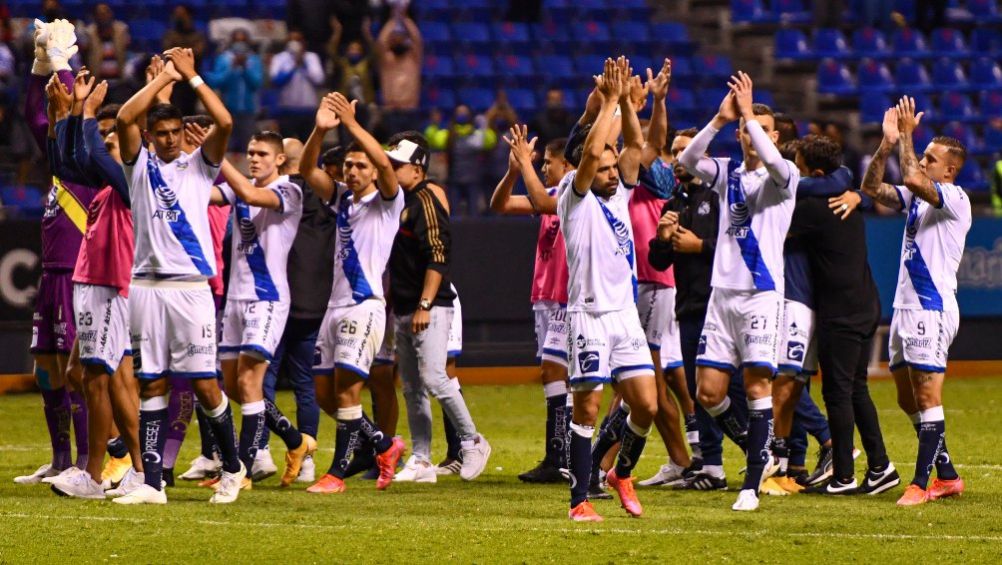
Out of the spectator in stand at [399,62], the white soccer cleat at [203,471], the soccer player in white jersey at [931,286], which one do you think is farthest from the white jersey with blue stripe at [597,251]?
the spectator in stand at [399,62]

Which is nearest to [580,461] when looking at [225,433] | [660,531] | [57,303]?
[660,531]

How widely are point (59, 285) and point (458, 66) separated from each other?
39.9 ft

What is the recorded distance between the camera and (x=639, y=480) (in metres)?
11.3

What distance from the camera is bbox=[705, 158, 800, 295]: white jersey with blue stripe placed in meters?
9.59

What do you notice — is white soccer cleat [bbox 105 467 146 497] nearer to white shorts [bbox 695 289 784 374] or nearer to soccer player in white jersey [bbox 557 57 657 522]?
soccer player in white jersey [bbox 557 57 657 522]

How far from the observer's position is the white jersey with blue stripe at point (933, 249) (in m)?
10.2

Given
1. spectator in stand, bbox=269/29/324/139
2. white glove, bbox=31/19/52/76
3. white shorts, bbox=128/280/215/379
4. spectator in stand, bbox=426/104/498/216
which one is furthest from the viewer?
spectator in stand, bbox=269/29/324/139

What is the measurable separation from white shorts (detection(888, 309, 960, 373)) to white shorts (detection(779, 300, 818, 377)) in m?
0.54

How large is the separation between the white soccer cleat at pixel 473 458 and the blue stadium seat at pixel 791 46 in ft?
47.5

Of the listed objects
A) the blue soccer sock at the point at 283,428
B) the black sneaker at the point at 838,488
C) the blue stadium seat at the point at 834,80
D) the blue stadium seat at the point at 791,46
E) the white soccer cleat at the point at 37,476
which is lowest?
the white soccer cleat at the point at 37,476

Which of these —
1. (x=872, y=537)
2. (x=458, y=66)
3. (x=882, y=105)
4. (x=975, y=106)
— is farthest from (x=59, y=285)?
(x=975, y=106)

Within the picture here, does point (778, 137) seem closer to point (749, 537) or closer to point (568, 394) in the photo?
point (568, 394)

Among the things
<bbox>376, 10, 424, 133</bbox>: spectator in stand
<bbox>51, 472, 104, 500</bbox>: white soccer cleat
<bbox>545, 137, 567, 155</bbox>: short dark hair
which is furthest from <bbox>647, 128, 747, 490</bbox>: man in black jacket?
<bbox>376, 10, 424, 133</bbox>: spectator in stand

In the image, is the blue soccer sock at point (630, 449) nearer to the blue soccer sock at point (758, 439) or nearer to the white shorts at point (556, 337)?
the blue soccer sock at point (758, 439)
